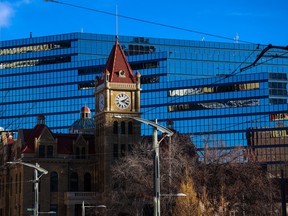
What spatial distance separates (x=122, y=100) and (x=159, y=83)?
2345 inches

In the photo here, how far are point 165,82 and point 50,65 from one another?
2952 cm

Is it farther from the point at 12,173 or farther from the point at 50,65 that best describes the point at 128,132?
the point at 50,65

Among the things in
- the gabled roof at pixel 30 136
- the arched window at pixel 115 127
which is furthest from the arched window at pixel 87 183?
the gabled roof at pixel 30 136

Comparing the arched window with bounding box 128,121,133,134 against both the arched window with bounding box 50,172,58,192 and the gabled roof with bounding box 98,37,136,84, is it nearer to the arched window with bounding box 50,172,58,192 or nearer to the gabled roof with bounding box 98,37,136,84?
the gabled roof with bounding box 98,37,136,84

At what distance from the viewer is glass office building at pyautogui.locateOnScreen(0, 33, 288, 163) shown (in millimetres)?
138500

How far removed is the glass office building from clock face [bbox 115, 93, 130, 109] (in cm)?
5174

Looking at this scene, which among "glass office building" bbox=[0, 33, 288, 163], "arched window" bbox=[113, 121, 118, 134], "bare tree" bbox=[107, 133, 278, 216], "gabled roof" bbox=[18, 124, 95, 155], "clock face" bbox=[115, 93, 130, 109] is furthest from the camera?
"glass office building" bbox=[0, 33, 288, 163]

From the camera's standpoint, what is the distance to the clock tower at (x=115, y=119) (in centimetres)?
8875

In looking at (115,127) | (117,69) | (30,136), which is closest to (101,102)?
(115,127)

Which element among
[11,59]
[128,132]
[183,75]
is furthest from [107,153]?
[11,59]

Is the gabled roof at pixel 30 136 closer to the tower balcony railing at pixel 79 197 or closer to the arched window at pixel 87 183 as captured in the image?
the tower balcony railing at pixel 79 197

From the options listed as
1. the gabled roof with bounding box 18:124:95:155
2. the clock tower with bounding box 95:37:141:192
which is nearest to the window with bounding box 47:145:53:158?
the gabled roof with bounding box 18:124:95:155

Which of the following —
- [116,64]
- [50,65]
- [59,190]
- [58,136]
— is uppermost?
[50,65]

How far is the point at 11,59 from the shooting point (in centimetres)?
16312
